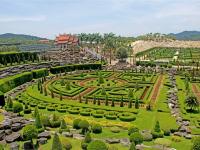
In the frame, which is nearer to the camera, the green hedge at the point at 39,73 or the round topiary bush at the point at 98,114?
the round topiary bush at the point at 98,114

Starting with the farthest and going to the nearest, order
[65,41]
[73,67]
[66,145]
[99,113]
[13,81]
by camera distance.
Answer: [65,41]
[73,67]
[13,81]
[99,113]
[66,145]

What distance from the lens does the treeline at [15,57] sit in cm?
9145

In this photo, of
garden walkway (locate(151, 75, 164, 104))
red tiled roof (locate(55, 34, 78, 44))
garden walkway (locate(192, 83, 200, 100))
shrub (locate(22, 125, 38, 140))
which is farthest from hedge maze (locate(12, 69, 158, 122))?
red tiled roof (locate(55, 34, 78, 44))

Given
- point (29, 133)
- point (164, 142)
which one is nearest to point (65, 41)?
point (29, 133)

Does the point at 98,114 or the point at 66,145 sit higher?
the point at 66,145

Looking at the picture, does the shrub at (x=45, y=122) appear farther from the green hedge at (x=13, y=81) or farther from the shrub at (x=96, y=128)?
the green hedge at (x=13, y=81)

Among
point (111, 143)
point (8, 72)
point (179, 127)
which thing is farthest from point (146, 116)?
point (8, 72)

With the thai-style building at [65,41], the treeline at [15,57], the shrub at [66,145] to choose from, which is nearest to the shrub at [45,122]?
the shrub at [66,145]

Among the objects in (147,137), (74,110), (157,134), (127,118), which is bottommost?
(127,118)

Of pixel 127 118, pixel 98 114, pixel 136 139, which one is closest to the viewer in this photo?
pixel 136 139

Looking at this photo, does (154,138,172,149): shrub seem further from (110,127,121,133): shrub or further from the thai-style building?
the thai-style building

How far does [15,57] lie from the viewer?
96562 mm

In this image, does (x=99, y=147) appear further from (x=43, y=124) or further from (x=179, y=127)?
(x=179, y=127)

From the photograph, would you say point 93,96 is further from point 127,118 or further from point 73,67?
point 73,67
